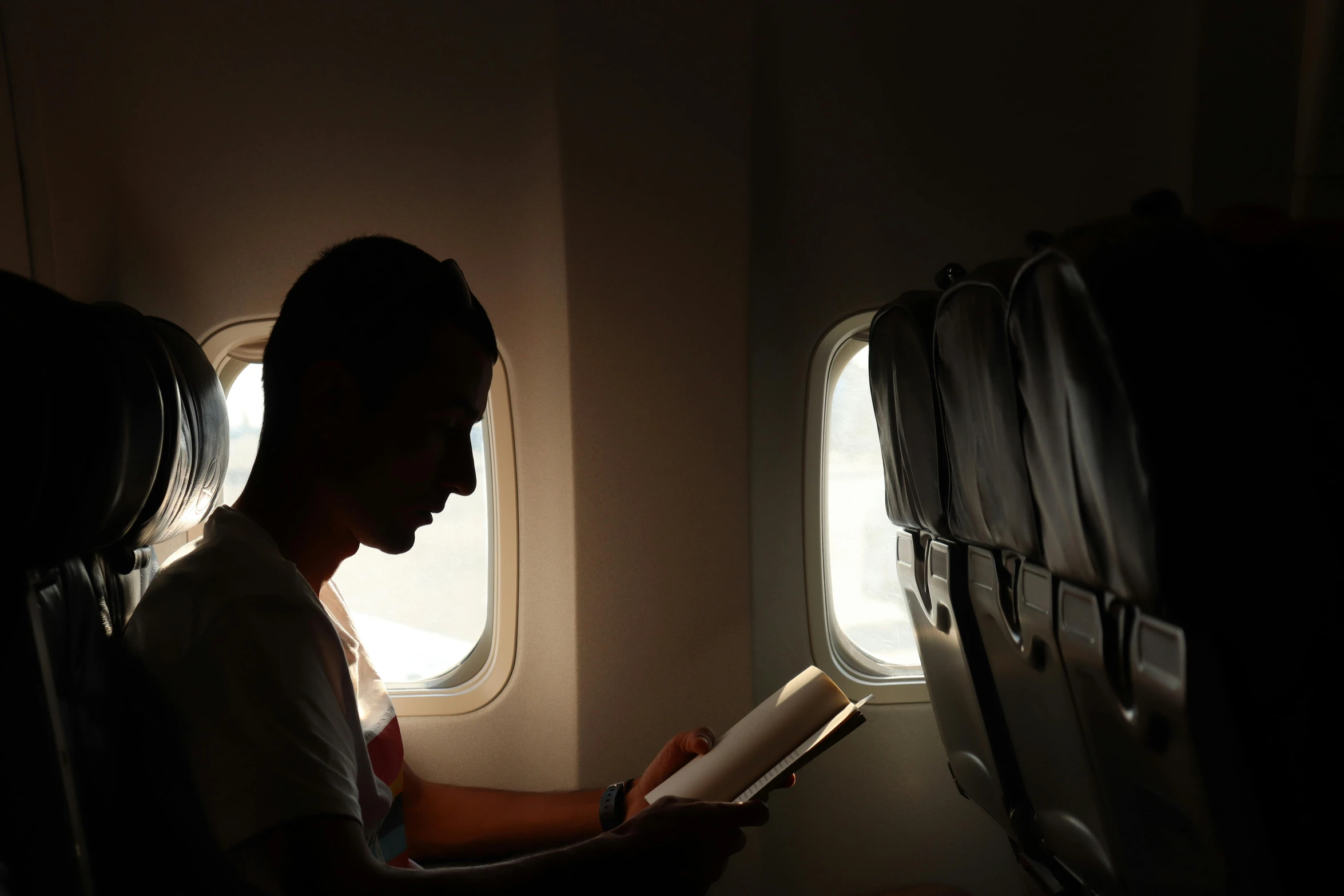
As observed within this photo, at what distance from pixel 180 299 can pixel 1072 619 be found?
2145 mm

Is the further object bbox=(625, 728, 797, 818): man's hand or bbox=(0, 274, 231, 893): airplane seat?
bbox=(625, 728, 797, 818): man's hand

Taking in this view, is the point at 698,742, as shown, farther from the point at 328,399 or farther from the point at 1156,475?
the point at 1156,475

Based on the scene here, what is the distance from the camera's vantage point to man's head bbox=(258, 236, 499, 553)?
1.07 m

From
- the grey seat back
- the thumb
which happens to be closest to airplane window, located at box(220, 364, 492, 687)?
the thumb

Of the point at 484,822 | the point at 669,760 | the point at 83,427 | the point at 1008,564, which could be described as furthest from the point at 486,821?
the point at 83,427

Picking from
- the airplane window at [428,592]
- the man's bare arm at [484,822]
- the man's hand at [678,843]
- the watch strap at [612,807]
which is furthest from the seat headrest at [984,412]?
the airplane window at [428,592]

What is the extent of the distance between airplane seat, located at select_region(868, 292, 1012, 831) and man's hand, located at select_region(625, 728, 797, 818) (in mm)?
369

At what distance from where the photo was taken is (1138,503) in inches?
30.5

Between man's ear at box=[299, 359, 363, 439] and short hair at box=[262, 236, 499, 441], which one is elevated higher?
short hair at box=[262, 236, 499, 441]

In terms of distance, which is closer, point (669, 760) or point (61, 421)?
point (61, 421)

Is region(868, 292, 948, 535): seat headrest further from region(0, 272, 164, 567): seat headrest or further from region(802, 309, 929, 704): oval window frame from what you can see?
region(0, 272, 164, 567): seat headrest

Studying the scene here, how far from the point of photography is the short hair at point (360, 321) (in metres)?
1.07

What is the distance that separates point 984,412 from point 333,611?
3.38 ft

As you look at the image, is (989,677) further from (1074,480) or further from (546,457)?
(546,457)
